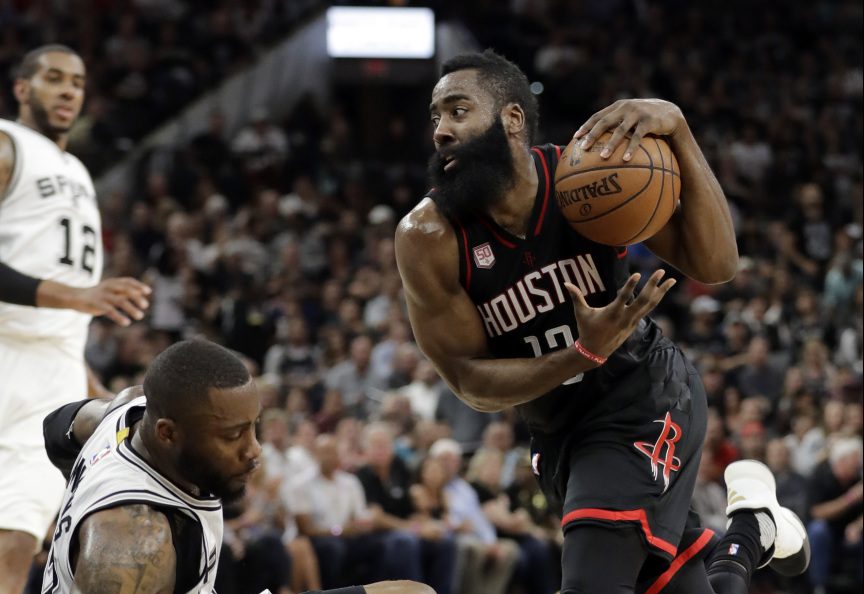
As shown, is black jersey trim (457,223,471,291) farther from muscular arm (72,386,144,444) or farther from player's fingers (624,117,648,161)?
muscular arm (72,386,144,444)

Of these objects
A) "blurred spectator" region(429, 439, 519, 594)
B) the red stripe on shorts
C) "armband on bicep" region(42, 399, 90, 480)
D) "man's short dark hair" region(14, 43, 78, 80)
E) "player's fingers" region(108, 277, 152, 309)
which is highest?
"man's short dark hair" region(14, 43, 78, 80)

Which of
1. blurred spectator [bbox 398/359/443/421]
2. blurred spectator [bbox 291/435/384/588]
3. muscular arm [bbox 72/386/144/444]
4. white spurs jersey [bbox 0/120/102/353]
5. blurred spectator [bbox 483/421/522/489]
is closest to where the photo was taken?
muscular arm [bbox 72/386/144/444]

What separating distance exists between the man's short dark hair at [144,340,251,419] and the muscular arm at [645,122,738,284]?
1.74m

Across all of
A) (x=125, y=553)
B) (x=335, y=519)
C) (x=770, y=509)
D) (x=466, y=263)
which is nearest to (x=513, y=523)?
(x=335, y=519)

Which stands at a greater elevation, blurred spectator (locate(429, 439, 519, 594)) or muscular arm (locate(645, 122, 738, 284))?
muscular arm (locate(645, 122, 738, 284))

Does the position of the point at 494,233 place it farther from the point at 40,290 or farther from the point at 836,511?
the point at 836,511

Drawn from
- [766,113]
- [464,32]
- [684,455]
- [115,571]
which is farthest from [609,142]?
[464,32]

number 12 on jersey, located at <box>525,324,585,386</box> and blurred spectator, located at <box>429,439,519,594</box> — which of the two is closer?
number 12 on jersey, located at <box>525,324,585,386</box>

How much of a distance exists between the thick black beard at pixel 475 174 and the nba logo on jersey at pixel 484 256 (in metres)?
0.13

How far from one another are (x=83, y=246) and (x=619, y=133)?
2.57 metres

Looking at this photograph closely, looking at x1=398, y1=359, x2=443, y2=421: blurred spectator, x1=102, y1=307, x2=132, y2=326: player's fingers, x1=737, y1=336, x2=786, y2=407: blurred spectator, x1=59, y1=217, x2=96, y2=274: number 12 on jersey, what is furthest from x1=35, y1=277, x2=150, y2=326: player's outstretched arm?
x1=737, y1=336, x2=786, y2=407: blurred spectator

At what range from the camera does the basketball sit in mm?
4008

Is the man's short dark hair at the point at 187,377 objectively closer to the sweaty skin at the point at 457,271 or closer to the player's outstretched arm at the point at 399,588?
the player's outstretched arm at the point at 399,588

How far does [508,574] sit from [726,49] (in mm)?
11286
